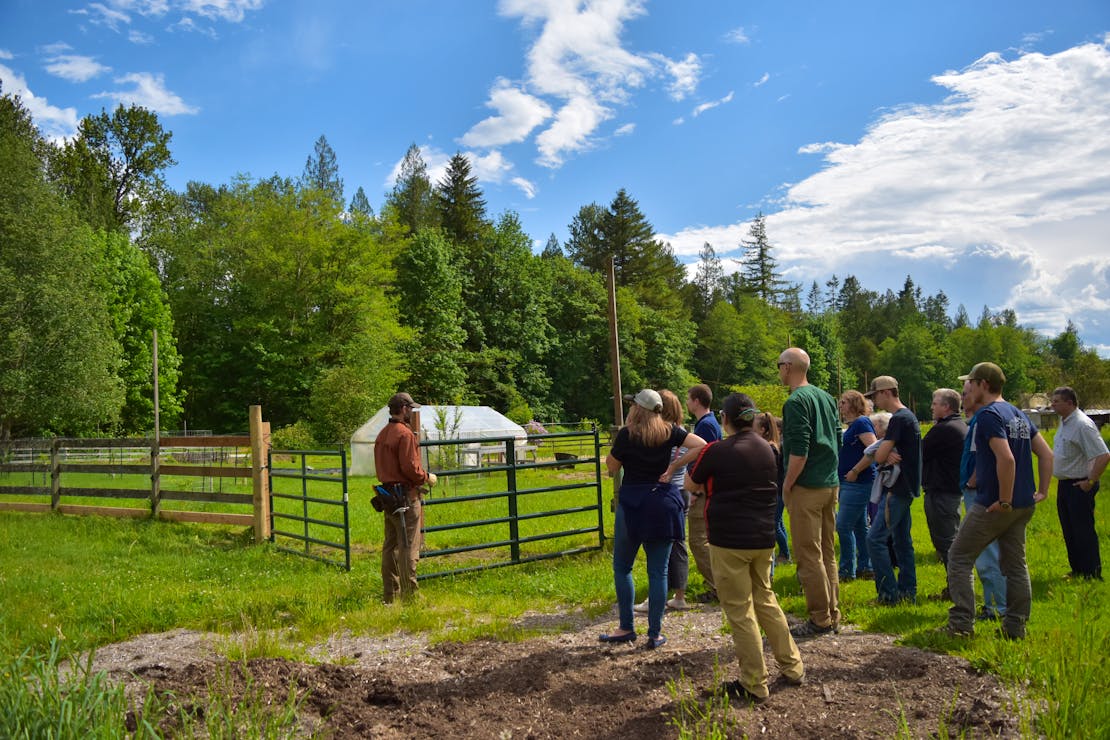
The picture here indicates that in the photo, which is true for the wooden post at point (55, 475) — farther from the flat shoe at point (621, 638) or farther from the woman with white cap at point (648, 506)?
the woman with white cap at point (648, 506)

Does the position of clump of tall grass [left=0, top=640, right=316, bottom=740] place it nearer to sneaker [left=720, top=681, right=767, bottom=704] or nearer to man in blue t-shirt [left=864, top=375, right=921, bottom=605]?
sneaker [left=720, top=681, right=767, bottom=704]

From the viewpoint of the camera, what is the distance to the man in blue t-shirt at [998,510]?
470cm

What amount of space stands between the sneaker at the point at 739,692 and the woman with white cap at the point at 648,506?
992mm

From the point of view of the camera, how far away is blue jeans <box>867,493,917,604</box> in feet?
19.2

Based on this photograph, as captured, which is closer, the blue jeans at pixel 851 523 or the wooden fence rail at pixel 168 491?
the blue jeans at pixel 851 523

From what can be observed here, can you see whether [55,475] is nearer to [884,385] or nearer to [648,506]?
[648,506]

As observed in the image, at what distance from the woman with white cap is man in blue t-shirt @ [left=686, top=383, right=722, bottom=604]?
2.89 ft

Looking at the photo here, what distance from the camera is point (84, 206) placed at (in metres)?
40.1

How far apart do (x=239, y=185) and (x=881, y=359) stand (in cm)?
7838

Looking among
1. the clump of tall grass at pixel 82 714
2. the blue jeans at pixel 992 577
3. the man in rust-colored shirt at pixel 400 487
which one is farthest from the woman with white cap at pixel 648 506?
the clump of tall grass at pixel 82 714

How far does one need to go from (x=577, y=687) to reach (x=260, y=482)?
6.85 m

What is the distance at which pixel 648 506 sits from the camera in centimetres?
508

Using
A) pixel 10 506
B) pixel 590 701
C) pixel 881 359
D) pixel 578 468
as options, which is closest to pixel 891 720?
pixel 590 701

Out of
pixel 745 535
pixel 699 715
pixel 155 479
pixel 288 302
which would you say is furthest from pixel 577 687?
pixel 288 302
